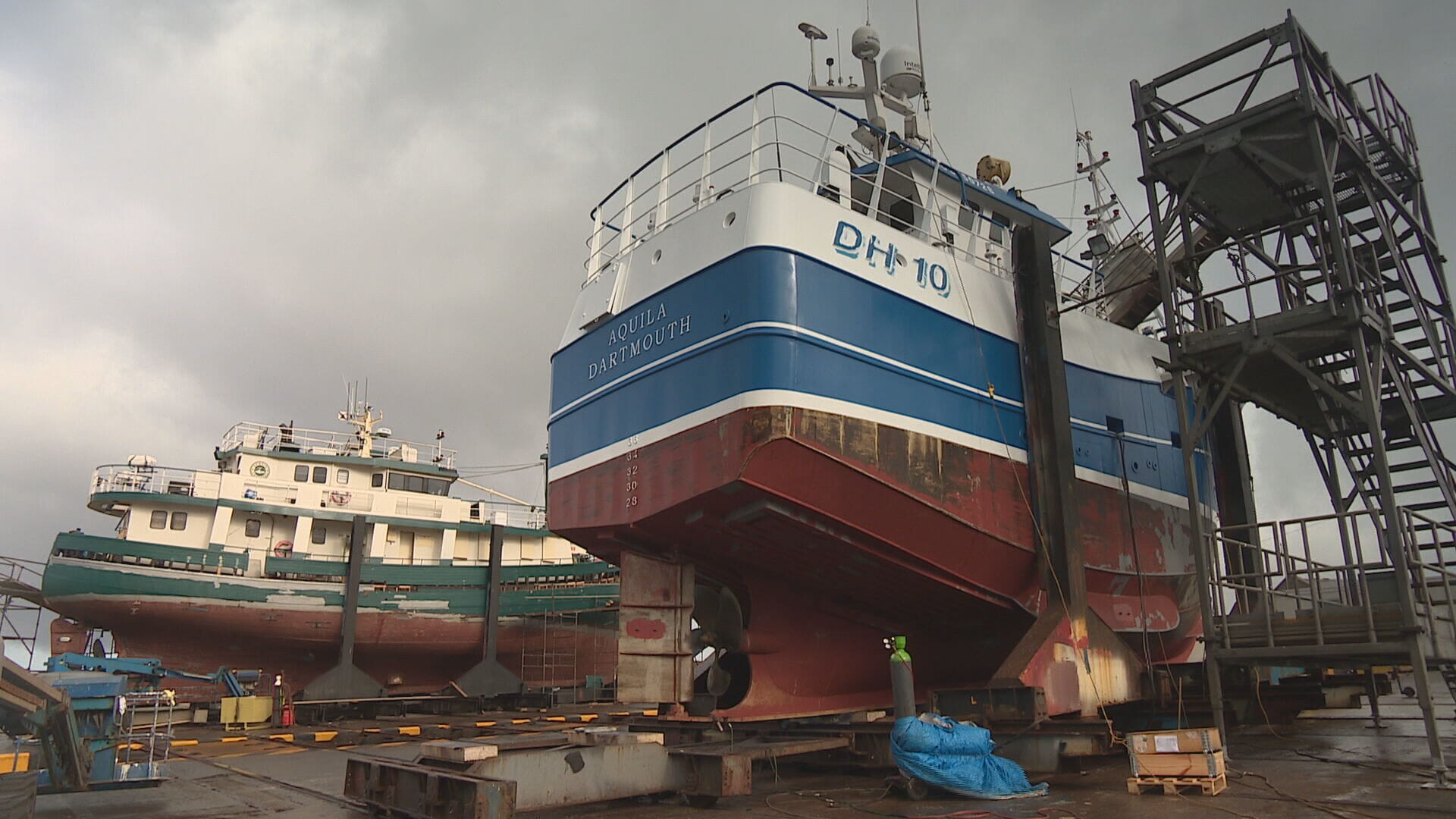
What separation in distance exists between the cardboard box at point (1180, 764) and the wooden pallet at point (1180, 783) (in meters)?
0.03

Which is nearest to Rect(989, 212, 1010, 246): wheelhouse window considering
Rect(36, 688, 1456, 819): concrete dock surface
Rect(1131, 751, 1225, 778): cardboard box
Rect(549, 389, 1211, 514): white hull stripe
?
Rect(549, 389, 1211, 514): white hull stripe

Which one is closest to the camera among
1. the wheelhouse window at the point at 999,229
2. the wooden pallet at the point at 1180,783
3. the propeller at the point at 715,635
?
the wooden pallet at the point at 1180,783

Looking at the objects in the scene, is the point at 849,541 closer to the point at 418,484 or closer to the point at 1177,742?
the point at 1177,742

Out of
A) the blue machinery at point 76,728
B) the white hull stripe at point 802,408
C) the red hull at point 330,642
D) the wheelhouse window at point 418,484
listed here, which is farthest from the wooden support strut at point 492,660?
the blue machinery at point 76,728

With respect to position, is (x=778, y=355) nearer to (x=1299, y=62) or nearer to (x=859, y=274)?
(x=859, y=274)

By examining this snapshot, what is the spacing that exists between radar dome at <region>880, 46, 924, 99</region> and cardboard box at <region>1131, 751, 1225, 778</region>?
975 cm

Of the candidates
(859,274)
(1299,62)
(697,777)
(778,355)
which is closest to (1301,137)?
(1299,62)

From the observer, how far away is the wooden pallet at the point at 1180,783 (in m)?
6.72

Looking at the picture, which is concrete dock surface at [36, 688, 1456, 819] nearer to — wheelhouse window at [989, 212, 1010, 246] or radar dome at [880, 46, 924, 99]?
wheelhouse window at [989, 212, 1010, 246]

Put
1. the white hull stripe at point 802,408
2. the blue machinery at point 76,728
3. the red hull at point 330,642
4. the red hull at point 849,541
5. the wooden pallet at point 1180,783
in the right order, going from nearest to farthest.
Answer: the blue machinery at point 76,728
the wooden pallet at point 1180,783
the white hull stripe at point 802,408
the red hull at point 849,541
the red hull at point 330,642

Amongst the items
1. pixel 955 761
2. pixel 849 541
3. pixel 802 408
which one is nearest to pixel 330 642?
pixel 849 541

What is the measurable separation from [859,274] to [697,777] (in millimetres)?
5019

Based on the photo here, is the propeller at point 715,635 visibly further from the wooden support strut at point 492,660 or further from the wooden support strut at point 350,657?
the wooden support strut at point 350,657

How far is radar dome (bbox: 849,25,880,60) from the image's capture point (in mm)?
12828
